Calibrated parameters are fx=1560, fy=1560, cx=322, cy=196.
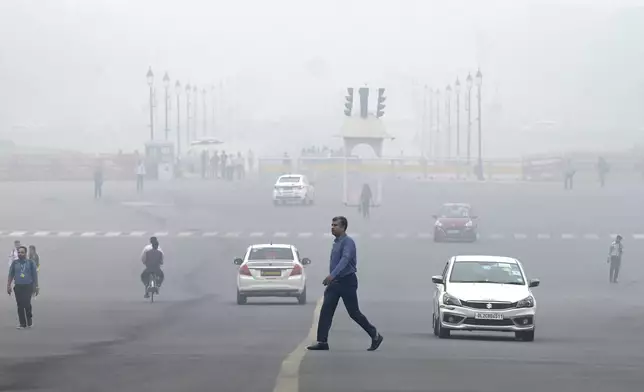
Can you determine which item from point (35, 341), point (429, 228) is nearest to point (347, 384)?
point (35, 341)

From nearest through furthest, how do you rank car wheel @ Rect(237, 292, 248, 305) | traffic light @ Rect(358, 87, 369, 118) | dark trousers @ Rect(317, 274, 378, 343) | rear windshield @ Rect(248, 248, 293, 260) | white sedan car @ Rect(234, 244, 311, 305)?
dark trousers @ Rect(317, 274, 378, 343) → white sedan car @ Rect(234, 244, 311, 305) → rear windshield @ Rect(248, 248, 293, 260) → car wheel @ Rect(237, 292, 248, 305) → traffic light @ Rect(358, 87, 369, 118)

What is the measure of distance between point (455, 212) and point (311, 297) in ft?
71.9

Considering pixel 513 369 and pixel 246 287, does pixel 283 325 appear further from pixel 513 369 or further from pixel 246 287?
pixel 513 369

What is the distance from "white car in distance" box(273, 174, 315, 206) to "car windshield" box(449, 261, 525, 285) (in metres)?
51.8

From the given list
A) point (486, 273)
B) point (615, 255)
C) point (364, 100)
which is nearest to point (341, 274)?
point (486, 273)

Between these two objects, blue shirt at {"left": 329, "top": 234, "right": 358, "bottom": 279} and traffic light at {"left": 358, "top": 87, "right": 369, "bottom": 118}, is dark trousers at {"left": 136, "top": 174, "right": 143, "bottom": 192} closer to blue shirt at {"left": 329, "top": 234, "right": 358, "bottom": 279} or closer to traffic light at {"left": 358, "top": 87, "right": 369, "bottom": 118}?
traffic light at {"left": 358, "top": 87, "right": 369, "bottom": 118}

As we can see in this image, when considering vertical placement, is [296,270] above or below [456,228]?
above

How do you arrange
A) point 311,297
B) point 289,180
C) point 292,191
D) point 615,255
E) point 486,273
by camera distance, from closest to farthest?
point 486,273 → point 311,297 → point 615,255 → point 292,191 → point 289,180

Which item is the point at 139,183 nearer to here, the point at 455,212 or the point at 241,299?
the point at 455,212

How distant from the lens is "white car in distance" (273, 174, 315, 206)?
7700 cm

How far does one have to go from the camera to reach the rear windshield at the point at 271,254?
35750 mm

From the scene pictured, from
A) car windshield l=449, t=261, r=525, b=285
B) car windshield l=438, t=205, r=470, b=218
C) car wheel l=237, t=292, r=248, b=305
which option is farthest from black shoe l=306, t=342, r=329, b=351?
car windshield l=438, t=205, r=470, b=218

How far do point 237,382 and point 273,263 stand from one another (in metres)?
18.4

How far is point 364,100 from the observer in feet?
316
